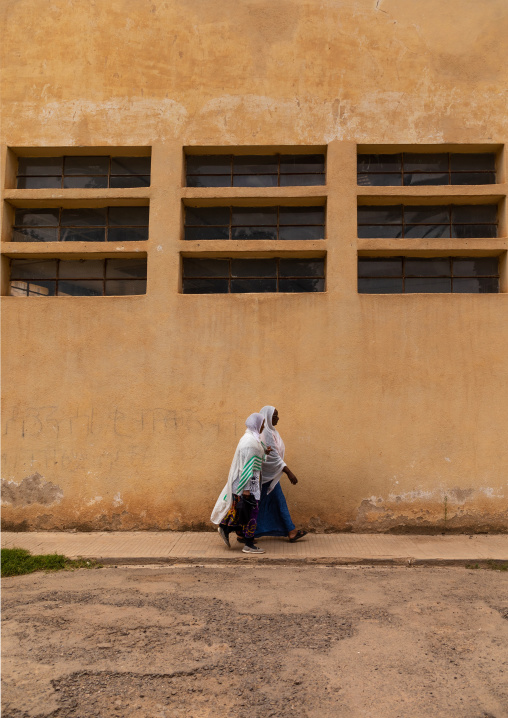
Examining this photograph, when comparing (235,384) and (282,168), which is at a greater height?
(282,168)

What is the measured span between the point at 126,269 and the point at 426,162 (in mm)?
3930

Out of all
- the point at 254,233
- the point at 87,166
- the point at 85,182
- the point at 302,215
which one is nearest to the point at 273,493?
the point at 254,233

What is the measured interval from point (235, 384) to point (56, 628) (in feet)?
11.4

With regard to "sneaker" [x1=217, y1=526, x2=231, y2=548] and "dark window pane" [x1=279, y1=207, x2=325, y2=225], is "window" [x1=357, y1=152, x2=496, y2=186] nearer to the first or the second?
"dark window pane" [x1=279, y1=207, x2=325, y2=225]

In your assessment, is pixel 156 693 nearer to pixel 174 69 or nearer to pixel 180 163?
pixel 180 163

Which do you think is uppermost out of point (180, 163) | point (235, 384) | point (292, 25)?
point (292, 25)

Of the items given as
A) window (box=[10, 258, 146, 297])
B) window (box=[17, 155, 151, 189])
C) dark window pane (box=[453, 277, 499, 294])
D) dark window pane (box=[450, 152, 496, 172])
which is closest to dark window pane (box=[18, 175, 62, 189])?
window (box=[17, 155, 151, 189])

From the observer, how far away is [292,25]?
283 inches

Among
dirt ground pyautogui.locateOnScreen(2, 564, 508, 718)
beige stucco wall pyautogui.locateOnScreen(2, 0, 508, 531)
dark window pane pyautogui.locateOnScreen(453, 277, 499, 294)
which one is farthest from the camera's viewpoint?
dark window pane pyautogui.locateOnScreen(453, 277, 499, 294)

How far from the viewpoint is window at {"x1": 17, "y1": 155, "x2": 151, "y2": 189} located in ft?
24.3

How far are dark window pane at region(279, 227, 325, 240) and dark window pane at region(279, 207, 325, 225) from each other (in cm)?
8

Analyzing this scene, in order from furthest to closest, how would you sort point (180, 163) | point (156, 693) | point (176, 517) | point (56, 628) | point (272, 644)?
point (180, 163), point (176, 517), point (56, 628), point (272, 644), point (156, 693)

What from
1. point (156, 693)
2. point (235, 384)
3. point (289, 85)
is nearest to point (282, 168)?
point (289, 85)

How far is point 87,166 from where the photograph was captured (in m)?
7.43
